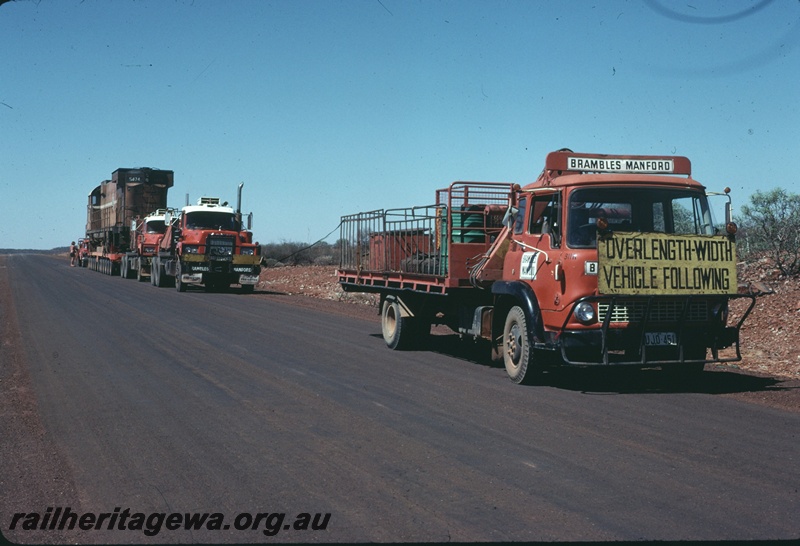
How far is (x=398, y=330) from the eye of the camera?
48.3 feet

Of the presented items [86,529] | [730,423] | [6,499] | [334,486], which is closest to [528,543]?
[334,486]

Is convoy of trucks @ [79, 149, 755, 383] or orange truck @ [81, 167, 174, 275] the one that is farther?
orange truck @ [81, 167, 174, 275]

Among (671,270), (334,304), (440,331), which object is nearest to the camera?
(671,270)

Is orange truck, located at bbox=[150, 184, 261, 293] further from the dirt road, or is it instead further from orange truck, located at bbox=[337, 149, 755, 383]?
orange truck, located at bbox=[337, 149, 755, 383]

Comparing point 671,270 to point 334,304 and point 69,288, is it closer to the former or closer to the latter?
point 334,304

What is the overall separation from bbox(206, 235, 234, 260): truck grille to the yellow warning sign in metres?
23.8

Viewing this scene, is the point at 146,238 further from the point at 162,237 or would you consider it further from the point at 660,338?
the point at 660,338

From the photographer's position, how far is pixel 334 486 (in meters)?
6.05

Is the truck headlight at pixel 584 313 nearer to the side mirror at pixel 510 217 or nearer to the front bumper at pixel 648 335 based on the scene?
the front bumper at pixel 648 335

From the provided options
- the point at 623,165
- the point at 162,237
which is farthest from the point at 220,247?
the point at 623,165

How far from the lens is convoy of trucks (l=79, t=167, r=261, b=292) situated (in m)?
32.0

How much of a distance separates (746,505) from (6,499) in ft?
16.1

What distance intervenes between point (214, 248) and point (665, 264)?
24.1 m

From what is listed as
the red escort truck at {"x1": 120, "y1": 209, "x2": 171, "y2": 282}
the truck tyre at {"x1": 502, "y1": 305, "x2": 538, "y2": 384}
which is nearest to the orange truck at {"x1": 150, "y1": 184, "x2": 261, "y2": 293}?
the red escort truck at {"x1": 120, "y1": 209, "x2": 171, "y2": 282}
